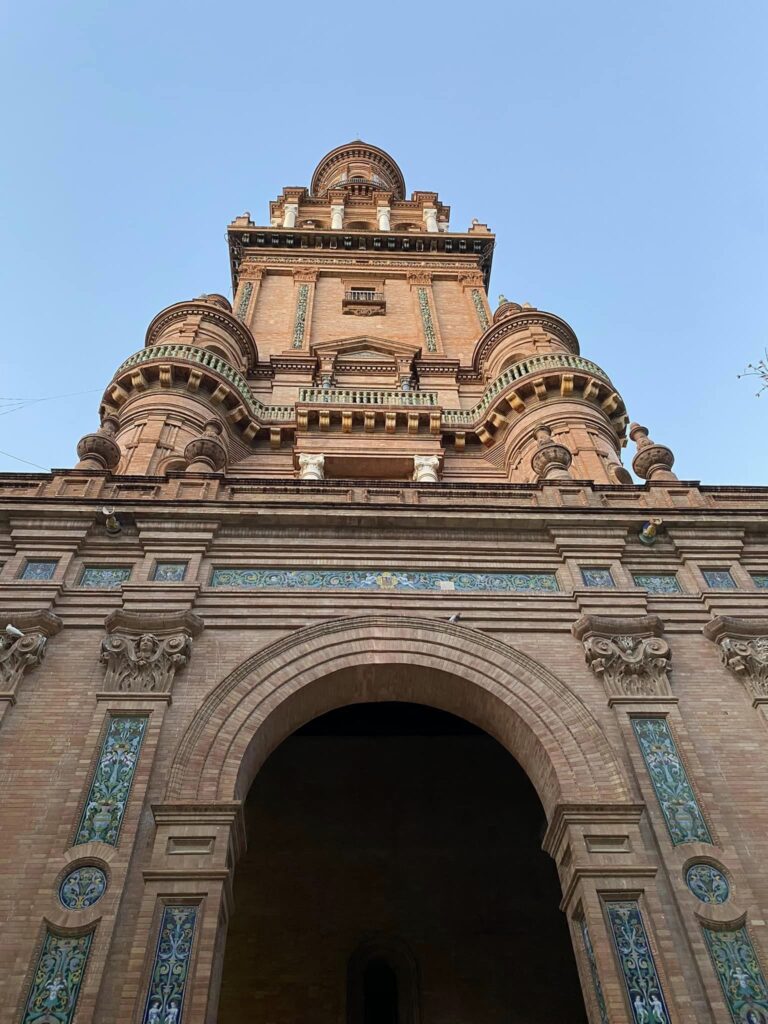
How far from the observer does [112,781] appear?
358 inches

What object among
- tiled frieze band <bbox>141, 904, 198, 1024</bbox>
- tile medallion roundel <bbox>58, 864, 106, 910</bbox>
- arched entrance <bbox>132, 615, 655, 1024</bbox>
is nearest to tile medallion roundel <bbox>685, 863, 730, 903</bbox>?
arched entrance <bbox>132, 615, 655, 1024</bbox>

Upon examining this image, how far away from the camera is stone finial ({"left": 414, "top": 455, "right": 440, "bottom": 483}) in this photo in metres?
19.0

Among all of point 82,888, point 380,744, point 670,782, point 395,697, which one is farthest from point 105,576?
point 670,782

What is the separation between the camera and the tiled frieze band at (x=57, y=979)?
290 inches

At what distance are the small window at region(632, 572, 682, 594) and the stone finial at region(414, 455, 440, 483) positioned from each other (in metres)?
7.39

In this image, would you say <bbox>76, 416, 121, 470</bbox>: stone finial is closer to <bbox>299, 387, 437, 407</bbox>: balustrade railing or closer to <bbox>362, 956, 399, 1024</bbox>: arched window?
<bbox>299, 387, 437, 407</bbox>: balustrade railing

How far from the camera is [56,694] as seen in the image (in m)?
→ 9.95

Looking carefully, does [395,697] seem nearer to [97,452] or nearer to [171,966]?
[171,966]

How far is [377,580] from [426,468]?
7.87m

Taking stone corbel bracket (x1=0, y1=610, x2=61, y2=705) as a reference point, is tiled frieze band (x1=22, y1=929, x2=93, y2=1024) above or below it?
below

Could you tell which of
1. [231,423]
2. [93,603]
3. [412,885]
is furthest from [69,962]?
[231,423]

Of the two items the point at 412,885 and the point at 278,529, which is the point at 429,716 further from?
the point at 278,529

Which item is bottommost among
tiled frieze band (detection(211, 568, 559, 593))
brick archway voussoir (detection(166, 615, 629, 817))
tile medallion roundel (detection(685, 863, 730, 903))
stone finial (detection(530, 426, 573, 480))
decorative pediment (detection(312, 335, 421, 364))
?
tile medallion roundel (detection(685, 863, 730, 903))

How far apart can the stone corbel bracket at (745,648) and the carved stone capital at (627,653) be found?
728 mm
